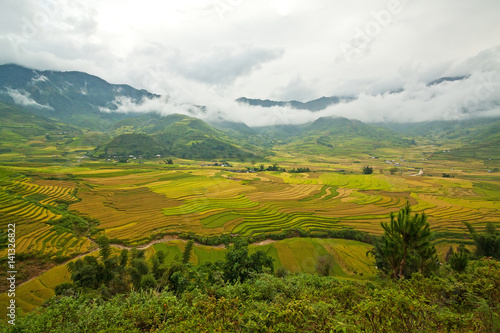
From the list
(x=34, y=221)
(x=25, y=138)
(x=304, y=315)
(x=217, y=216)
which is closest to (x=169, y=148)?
(x=25, y=138)

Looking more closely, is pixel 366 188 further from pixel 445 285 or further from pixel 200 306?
pixel 200 306

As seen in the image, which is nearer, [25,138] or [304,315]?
[304,315]

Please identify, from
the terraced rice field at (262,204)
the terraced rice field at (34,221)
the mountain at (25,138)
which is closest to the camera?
the terraced rice field at (34,221)

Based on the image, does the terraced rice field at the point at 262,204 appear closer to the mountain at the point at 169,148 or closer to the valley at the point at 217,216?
the valley at the point at 217,216

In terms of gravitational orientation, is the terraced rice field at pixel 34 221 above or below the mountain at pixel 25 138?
below

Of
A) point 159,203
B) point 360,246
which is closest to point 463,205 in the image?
point 360,246

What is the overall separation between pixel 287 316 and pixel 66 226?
4069cm

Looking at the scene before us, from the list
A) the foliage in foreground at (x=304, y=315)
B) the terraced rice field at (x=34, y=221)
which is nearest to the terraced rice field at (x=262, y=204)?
the terraced rice field at (x=34, y=221)

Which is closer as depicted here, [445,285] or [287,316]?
[287,316]

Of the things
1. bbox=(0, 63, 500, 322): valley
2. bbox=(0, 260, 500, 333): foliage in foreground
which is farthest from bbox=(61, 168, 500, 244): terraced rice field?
bbox=(0, 260, 500, 333): foliage in foreground

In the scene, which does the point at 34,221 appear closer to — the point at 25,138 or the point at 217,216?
the point at 217,216

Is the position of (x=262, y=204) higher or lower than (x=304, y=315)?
lower

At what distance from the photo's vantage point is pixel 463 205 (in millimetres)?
47844

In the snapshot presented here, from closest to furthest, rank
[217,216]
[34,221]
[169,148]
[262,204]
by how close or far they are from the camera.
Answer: [34,221] → [217,216] → [262,204] → [169,148]
